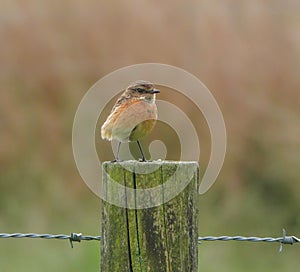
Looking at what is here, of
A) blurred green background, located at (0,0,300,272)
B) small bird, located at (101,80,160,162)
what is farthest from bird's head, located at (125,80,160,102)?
blurred green background, located at (0,0,300,272)

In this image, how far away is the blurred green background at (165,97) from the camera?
291 inches

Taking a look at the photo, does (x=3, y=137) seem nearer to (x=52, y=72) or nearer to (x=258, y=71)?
(x=52, y=72)

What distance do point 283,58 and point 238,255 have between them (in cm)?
244

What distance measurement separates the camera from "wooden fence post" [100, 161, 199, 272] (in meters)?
2.92

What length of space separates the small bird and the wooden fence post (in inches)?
11.3

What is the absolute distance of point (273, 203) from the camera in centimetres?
759

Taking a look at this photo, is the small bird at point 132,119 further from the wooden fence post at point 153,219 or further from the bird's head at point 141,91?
the wooden fence post at point 153,219

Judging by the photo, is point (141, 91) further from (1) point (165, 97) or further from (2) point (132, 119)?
(1) point (165, 97)

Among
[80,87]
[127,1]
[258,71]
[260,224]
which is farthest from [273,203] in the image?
[127,1]

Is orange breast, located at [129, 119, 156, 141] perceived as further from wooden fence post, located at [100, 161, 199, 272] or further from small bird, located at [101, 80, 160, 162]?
wooden fence post, located at [100, 161, 199, 272]

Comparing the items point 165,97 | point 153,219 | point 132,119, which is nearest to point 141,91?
point 132,119

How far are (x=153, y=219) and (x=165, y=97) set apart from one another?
543 centimetres

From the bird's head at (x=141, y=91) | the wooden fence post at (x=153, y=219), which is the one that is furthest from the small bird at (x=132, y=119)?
the wooden fence post at (x=153, y=219)

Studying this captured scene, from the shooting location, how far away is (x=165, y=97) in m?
8.33
